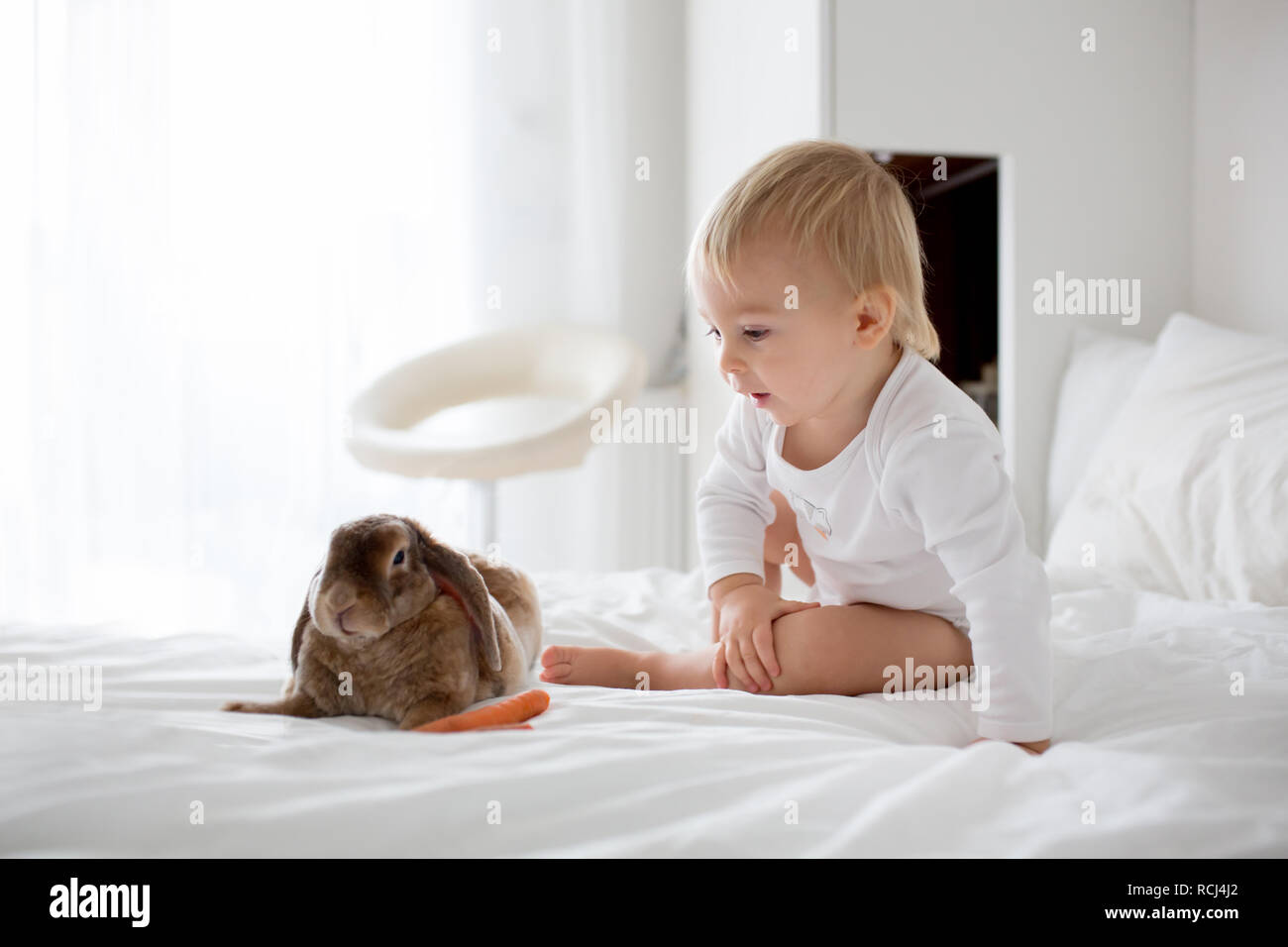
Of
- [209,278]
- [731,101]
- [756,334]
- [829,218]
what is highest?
[731,101]

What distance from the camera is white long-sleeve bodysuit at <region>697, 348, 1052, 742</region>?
2.74 ft

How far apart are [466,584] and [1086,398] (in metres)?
1.40

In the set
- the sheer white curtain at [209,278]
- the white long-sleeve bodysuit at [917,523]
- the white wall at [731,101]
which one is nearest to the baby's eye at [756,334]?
the white long-sleeve bodysuit at [917,523]

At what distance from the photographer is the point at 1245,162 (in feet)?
5.77

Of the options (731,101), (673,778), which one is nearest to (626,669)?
(673,778)

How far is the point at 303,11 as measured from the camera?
8.71 feet

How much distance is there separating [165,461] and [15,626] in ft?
5.27

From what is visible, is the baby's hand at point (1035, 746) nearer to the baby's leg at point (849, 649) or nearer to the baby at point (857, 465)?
the baby at point (857, 465)

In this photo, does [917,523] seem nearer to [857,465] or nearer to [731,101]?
[857,465]

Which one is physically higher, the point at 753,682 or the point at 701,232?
the point at 701,232

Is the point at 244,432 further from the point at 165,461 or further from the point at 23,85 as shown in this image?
the point at 23,85

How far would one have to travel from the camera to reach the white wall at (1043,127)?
1.94 metres

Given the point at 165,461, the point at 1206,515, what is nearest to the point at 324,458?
the point at 165,461
